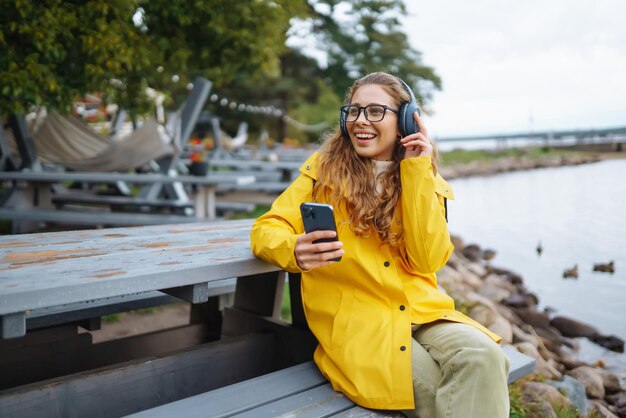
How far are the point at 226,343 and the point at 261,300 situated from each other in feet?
1.39

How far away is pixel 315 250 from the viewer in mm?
1783

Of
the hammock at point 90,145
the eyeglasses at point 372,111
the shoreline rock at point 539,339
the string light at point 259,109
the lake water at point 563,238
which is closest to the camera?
the eyeglasses at point 372,111

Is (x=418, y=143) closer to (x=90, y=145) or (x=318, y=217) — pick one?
(x=318, y=217)

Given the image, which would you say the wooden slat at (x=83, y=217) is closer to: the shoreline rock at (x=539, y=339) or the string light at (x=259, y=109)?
the shoreline rock at (x=539, y=339)

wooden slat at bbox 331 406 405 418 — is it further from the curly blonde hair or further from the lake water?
the lake water

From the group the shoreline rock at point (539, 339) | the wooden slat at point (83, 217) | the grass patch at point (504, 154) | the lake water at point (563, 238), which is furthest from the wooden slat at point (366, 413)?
the grass patch at point (504, 154)

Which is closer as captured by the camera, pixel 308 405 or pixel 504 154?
pixel 308 405

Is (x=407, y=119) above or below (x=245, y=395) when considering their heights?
above

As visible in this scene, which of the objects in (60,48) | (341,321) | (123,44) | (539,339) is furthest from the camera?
(539,339)

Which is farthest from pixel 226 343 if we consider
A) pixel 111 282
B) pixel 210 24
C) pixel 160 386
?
pixel 210 24

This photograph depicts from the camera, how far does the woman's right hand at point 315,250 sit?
1.77m

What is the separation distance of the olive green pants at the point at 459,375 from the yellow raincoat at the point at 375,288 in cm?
6

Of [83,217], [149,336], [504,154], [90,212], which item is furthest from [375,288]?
[504,154]

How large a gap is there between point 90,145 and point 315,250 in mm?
5759
